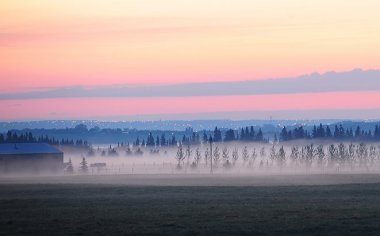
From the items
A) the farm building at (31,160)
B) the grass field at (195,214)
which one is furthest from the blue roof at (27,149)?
the grass field at (195,214)

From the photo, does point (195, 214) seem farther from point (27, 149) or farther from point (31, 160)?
point (27, 149)

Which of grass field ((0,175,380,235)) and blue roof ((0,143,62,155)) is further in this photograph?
blue roof ((0,143,62,155))

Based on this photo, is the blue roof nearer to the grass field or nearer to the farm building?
the farm building

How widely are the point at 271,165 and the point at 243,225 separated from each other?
523 ft

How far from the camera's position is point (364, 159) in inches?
7790

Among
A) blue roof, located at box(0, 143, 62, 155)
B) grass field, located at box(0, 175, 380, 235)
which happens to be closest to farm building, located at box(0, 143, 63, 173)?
blue roof, located at box(0, 143, 62, 155)

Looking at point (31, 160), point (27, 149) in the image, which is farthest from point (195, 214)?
point (27, 149)

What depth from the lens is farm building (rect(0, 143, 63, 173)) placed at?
164 meters

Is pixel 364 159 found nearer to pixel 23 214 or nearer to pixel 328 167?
pixel 328 167

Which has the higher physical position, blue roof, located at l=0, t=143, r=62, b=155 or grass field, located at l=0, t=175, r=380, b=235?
blue roof, located at l=0, t=143, r=62, b=155

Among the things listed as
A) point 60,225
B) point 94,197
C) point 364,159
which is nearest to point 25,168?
point 364,159

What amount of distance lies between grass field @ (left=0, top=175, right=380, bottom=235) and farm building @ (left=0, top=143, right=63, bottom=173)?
101633 millimetres

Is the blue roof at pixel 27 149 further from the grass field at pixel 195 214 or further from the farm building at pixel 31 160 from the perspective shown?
the grass field at pixel 195 214

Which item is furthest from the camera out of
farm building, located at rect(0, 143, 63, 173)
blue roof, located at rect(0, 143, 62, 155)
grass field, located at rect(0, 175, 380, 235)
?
blue roof, located at rect(0, 143, 62, 155)
